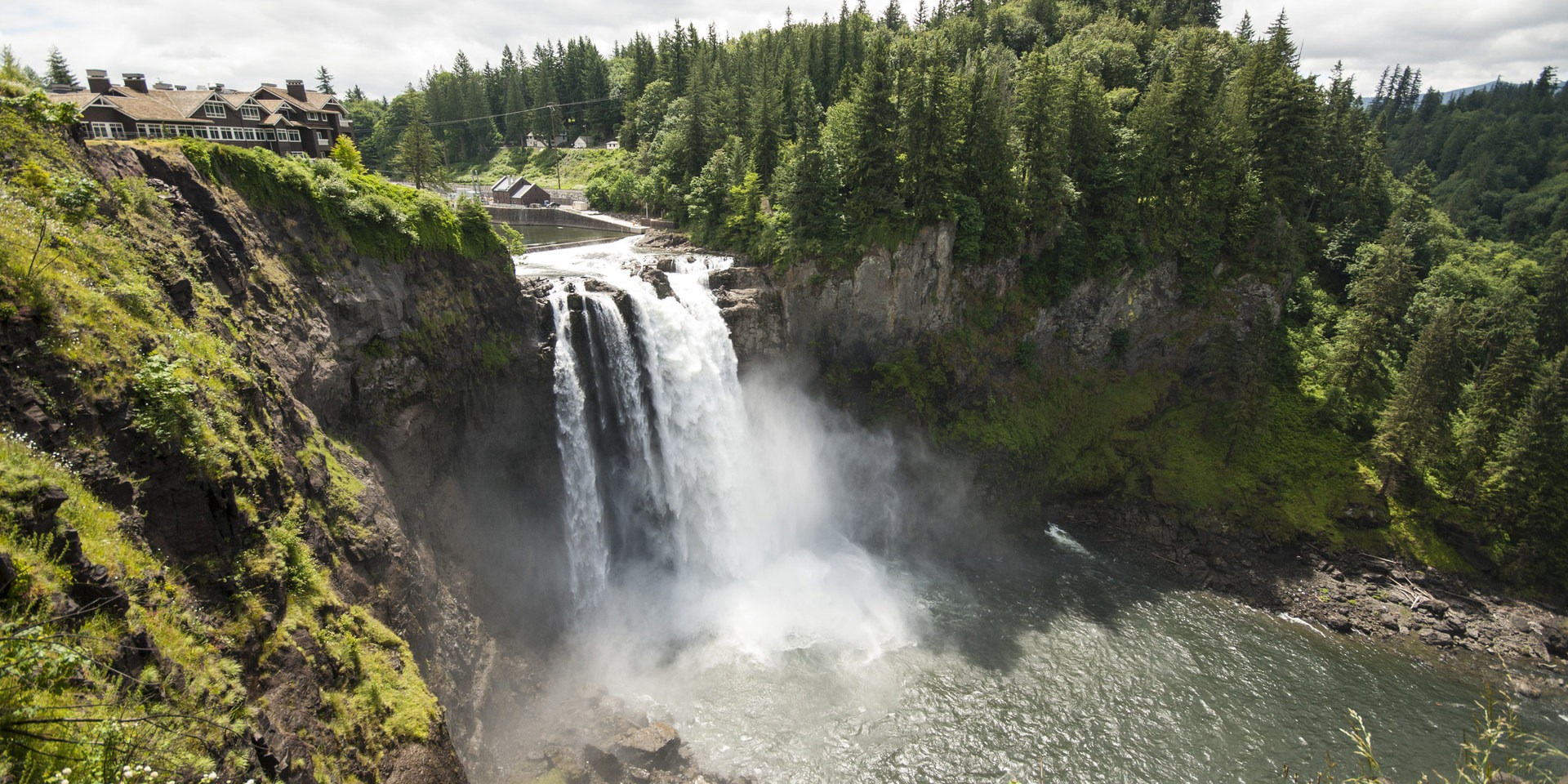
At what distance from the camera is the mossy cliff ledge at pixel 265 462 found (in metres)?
12.0

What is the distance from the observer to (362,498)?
2220 centimetres

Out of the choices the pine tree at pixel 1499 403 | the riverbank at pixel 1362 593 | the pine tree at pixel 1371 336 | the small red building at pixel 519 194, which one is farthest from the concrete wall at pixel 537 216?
the pine tree at pixel 1499 403

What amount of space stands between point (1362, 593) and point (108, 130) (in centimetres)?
6204

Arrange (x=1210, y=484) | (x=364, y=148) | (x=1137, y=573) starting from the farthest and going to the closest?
(x=364, y=148) → (x=1210, y=484) → (x=1137, y=573)

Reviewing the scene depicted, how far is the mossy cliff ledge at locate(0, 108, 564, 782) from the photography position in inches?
472

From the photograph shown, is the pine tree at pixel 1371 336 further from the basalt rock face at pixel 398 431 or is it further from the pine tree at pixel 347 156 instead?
the pine tree at pixel 347 156

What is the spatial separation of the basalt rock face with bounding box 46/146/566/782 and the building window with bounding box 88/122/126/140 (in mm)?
8883

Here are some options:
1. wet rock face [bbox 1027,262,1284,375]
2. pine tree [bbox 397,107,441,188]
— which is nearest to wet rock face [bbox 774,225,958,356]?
wet rock face [bbox 1027,262,1284,375]

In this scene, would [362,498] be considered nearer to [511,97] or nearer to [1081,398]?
[1081,398]

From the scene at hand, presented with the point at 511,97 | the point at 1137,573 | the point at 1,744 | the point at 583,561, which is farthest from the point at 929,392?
the point at 511,97

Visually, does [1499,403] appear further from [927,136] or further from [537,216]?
[537,216]

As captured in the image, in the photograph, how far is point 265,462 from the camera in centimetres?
1805

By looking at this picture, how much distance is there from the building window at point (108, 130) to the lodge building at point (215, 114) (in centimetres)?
3

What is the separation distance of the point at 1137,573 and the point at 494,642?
3381 cm
